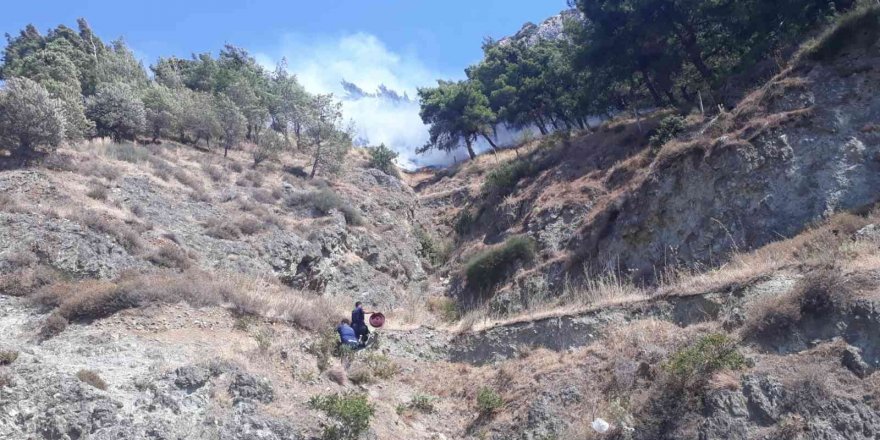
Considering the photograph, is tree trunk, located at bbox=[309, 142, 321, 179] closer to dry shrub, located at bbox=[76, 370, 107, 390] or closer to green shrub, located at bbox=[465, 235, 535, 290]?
green shrub, located at bbox=[465, 235, 535, 290]

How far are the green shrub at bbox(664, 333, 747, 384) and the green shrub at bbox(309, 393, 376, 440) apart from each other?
5333 millimetres

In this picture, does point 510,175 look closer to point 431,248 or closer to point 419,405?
point 431,248

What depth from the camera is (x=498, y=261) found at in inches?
1008

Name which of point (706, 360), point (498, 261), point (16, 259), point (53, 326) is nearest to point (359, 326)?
point (53, 326)

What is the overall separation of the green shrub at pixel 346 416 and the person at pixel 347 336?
122 inches

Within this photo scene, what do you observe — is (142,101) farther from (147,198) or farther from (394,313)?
(394,313)

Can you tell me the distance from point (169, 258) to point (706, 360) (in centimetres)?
1487

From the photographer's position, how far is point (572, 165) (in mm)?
30062

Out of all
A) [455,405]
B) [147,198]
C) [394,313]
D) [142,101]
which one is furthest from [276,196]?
[455,405]

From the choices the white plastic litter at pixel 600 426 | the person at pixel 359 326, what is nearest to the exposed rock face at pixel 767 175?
the white plastic litter at pixel 600 426

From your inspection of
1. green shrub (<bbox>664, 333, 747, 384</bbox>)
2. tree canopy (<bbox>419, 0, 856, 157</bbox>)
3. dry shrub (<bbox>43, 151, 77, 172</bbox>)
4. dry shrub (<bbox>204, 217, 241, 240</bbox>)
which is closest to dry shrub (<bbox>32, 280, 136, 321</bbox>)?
dry shrub (<bbox>204, 217, 241, 240</bbox>)

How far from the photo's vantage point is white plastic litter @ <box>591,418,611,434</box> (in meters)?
11.1

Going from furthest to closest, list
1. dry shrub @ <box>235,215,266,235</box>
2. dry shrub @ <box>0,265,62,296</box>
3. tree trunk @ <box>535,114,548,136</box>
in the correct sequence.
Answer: tree trunk @ <box>535,114,548,136</box>, dry shrub @ <box>235,215,266,235</box>, dry shrub @ <box>0,265,62,296</box>

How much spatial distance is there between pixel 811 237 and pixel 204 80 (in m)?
39.1
